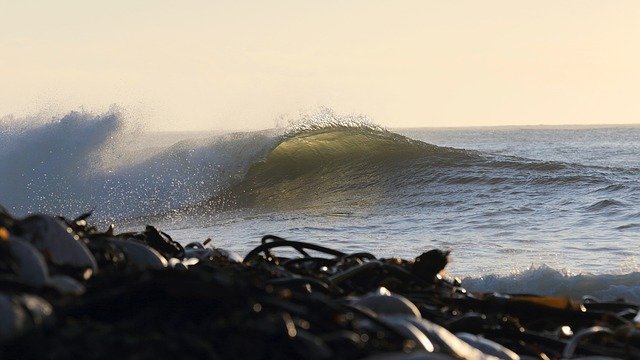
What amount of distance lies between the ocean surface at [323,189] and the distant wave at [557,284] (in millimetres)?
2258

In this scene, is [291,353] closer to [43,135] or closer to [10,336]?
[10,336]

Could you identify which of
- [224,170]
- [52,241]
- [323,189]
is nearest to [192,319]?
[52,241]

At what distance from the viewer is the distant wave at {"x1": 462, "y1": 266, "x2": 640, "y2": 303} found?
19.0 feet

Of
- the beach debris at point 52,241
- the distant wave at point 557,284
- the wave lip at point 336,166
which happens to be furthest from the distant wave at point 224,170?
the beach debris at point 52,241

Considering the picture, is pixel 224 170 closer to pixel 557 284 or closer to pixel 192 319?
pixel 557 284

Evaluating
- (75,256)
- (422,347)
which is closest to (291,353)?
(422,347)

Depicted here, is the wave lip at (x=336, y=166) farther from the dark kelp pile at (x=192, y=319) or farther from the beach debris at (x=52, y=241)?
the beach debris at (x=52, y=241)

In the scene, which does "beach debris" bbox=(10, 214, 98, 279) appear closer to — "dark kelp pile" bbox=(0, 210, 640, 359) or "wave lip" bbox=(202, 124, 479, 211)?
"dark kelp pile" bbox=(0, 210, 640, 359)

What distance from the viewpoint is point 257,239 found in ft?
35.0

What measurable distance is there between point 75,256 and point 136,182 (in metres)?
16.8

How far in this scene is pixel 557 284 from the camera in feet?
19.5

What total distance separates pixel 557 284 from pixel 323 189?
13.0 meters

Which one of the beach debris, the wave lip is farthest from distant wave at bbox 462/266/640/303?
the wave lip

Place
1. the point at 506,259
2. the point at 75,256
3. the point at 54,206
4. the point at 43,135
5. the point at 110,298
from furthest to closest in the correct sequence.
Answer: the point at 43,135, the point at 54,206, the point at 506,259, the point at 75,256, the point at 110,298
